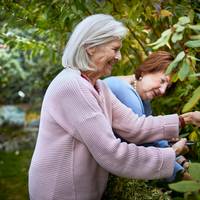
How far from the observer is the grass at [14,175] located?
432cm

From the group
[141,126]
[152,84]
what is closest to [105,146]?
[141,126]

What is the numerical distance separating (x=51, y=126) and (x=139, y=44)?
4.46 feet

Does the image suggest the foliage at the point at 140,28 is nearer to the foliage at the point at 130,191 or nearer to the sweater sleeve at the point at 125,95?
the foliage at the point at 130,191

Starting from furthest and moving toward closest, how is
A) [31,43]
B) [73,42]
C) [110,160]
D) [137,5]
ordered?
[31,43], [137,5], [73,42], [110,160]

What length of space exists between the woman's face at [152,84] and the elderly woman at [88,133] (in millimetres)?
498

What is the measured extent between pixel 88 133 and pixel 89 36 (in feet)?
1.14

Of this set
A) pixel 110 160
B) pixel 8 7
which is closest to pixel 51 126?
pixel 110 160

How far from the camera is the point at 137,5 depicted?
2090 millimetres

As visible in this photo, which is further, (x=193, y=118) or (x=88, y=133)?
(x=193, y=118)

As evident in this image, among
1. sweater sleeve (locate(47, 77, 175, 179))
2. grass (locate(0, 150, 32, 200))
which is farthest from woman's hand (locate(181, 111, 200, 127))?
grass (locate(0, 150, 32, 200))

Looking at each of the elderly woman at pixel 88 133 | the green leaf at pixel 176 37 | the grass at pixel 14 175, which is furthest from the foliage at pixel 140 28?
the grass at pixel 14 175

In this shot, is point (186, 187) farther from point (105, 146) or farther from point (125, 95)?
point (125, 95)

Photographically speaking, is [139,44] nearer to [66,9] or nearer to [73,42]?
[66,9]

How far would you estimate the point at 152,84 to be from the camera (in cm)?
228
